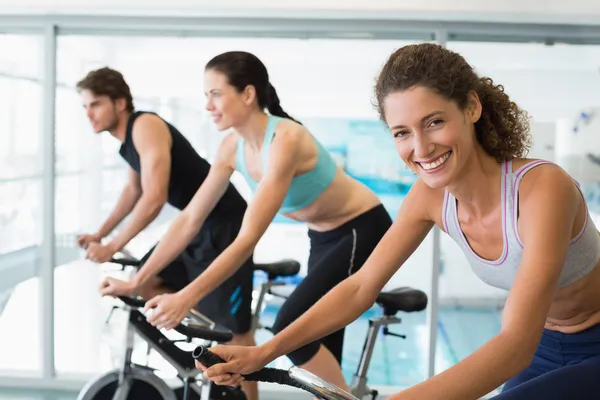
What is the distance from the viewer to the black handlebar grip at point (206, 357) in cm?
112

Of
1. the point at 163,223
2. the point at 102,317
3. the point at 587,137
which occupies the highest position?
the point at 587,137

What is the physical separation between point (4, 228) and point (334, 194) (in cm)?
227

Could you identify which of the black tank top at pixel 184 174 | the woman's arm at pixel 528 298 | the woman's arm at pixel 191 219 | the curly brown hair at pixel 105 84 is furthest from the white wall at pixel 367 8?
the woman's arm at pixel 528 298

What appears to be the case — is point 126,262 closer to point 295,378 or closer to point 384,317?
point 384,317

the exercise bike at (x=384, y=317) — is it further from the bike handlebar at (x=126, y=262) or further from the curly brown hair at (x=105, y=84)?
the curly brown hair at (x=105, y=84)

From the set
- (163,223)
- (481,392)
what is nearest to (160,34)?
(163,223)

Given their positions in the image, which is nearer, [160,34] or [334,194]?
[334,194]

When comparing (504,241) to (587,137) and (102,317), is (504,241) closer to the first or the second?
(587,137)

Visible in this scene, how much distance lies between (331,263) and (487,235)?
1020mm

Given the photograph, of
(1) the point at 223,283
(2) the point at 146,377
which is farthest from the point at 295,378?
(1) the point at 223,283

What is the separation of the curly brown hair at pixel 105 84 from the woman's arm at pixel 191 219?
23.7 inches

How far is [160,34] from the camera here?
11.9 feet

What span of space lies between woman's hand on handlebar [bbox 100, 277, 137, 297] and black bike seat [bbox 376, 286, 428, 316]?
2.49 ft

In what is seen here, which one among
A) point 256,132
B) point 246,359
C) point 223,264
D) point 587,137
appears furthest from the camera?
point 587,137
